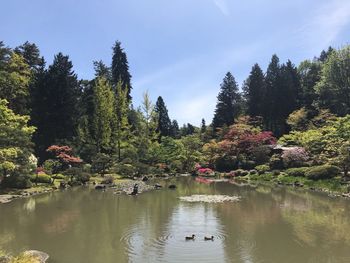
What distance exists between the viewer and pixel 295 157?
3709 centimetres

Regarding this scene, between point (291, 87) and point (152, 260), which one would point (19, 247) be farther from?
point (291, 87)

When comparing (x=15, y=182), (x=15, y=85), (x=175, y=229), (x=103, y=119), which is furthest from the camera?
(x=103, y=119)

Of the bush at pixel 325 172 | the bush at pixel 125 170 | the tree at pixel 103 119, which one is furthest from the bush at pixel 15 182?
the bush at pixel 325 172

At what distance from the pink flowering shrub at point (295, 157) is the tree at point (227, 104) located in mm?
26252

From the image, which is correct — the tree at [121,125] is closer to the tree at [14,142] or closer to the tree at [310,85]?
the tree at [14,142]

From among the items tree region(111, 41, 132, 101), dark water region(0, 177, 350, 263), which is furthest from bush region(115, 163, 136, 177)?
tree region(111, 41, 132, 101)

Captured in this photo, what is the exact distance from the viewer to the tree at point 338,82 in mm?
53406

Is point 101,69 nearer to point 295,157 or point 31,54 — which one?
point 31,54

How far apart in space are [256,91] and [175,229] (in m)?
50.5

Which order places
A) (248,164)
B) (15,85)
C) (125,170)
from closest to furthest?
(125,170) < (15,85) < (248,164)

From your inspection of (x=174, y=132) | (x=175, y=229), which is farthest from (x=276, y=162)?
(x=174, y=132)

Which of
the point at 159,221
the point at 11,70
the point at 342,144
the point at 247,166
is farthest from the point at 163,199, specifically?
the point at 11,70

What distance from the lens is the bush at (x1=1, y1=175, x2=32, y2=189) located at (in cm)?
2664

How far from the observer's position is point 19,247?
1286 centimetres
